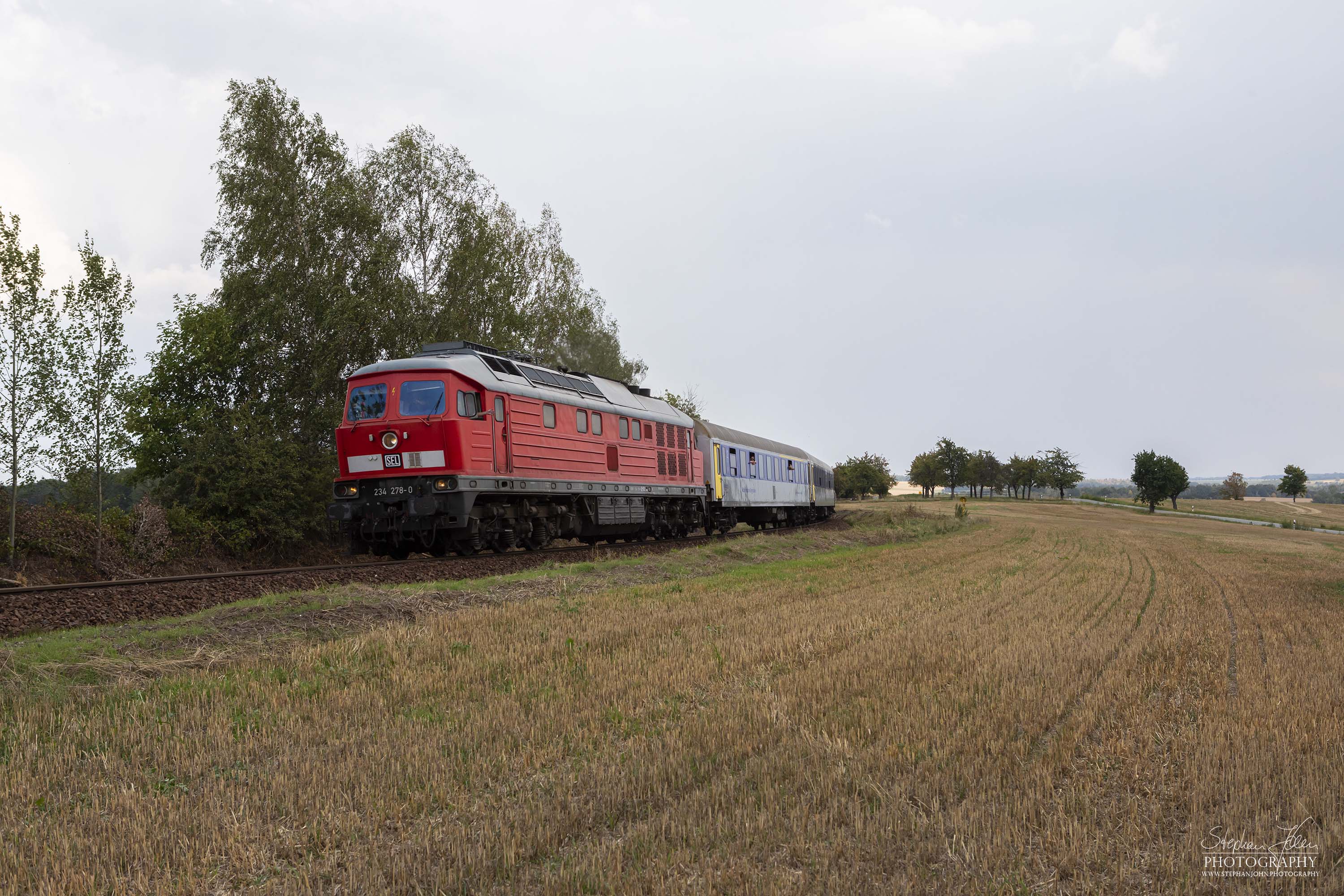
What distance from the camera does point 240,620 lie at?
11.0 metres

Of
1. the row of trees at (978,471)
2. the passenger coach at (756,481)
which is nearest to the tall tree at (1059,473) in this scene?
the row of trees at (978,471)

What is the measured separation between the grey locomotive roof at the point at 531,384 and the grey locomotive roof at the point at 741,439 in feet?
Answer: 16.8

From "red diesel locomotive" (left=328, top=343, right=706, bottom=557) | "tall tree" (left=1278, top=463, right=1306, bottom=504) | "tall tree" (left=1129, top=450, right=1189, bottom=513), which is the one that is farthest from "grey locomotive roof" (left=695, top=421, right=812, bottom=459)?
"tall tree" (left=1278, top=463, right=1306, bottom=504)

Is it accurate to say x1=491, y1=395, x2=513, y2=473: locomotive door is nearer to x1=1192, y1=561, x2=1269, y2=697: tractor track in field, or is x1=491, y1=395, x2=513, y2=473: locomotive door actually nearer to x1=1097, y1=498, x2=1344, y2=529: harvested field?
x1=1192, y1=561, x2=1269, y2=697: tractor track in field

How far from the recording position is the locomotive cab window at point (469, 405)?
18219 millimetres

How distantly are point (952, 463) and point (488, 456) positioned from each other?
130 metres

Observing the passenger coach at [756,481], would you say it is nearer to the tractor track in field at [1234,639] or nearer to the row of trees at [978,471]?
the tractor track in field at [1234,639]

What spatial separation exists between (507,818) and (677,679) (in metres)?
3.43

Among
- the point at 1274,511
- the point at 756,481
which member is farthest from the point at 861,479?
the point at 756,481

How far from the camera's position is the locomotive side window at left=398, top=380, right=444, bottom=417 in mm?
18094

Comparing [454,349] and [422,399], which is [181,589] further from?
[454,349]

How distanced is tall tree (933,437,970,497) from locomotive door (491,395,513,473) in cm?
12805

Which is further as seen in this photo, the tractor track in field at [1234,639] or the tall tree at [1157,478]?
the tall tree at [1157,478]

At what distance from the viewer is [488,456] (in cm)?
1872
